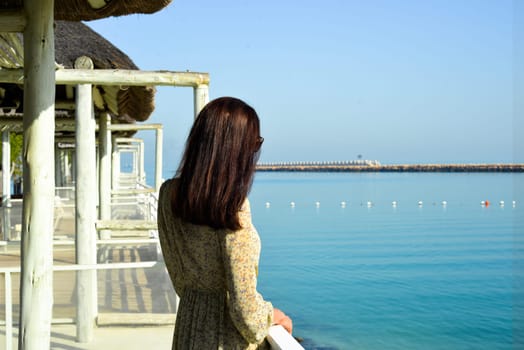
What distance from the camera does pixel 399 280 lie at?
50.0 ft

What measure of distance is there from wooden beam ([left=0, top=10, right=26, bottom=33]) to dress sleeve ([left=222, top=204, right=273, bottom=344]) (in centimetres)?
166

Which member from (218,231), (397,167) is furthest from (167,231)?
(397,167)

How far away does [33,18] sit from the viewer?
9.14 feet

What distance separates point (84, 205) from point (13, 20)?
1.89 m

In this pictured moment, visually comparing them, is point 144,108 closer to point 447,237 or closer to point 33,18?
point 33,18

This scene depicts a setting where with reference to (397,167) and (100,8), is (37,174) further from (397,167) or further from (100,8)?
(397,167)

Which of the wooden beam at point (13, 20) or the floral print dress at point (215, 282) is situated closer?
the floral print dress at point (215, 282)

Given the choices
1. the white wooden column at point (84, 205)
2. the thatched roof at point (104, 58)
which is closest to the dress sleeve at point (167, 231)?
the white wooden column at point (84, 205)

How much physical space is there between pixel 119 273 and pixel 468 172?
321 feet

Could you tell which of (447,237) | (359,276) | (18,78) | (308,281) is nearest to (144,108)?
(18,78)

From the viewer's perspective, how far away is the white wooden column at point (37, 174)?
109 inches

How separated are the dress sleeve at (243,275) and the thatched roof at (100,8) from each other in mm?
1873

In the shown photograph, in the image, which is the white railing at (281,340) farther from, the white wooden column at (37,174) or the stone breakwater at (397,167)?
the stone breakwater at (397,167)

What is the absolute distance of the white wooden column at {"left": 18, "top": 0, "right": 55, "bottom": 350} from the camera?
9.05 ft
